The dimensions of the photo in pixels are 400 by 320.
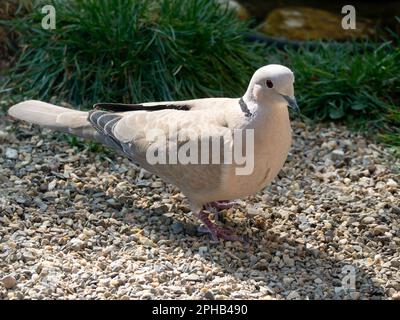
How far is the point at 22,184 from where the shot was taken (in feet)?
15.1

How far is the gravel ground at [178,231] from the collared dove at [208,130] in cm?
22

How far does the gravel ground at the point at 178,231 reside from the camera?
12.4 ft

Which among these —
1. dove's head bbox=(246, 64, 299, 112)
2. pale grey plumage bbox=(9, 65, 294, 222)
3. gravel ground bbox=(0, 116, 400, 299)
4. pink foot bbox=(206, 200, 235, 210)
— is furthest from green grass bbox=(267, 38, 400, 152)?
dove's head bbox=(246, 64, 299, 112)

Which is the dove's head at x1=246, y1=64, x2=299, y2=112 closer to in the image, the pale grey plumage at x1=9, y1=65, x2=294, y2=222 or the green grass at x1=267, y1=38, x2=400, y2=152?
the pale grey plumage at x1=9, y1=65, x2=294, y2=222

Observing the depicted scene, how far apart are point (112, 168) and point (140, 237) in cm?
81

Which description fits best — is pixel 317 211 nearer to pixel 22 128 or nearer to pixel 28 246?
pixel 28 246

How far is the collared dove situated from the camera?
12.7 feet

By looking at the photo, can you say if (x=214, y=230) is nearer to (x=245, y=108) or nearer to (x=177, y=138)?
(x=177, y=138)

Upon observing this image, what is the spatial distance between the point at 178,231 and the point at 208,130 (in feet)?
1.98

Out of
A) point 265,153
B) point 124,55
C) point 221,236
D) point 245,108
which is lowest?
point 221,236

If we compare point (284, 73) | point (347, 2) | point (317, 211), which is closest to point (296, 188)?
point (317, 211)

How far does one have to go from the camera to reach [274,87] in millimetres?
3807

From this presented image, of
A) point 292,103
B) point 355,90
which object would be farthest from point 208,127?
point 355,90

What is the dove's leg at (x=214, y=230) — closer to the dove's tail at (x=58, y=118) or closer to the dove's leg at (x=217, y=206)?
the dove's leg at (x=217, y=206)
